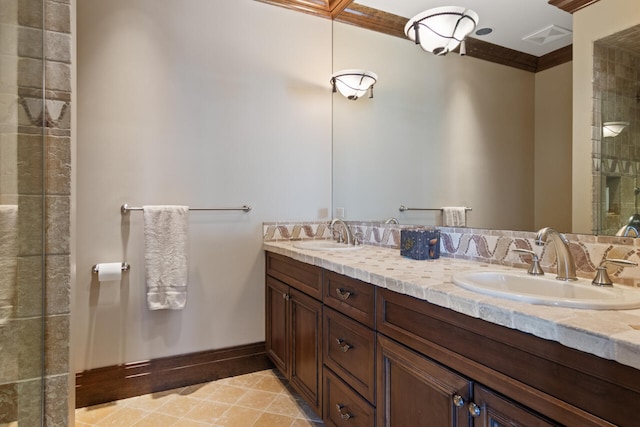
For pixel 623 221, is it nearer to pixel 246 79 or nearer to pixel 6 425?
pixel 6 425

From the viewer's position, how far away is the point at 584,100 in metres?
1.13

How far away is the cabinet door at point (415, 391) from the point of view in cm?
87

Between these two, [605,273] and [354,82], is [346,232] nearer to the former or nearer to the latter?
[354,82]

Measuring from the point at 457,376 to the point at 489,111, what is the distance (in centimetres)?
113

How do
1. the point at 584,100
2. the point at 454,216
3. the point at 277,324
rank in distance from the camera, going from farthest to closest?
1. the point at 277,324
2. the point at 454,216
3. the point at 584,100

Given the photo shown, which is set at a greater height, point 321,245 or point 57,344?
point 321,245

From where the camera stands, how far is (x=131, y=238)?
196 cm

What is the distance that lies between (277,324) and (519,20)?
1928mm

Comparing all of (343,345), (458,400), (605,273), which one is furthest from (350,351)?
(605,273)

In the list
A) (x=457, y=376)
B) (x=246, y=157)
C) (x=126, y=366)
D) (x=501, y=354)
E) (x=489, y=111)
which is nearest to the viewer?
(x=501, y=354)

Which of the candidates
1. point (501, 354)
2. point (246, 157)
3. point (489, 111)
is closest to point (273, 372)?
point (246, 157)

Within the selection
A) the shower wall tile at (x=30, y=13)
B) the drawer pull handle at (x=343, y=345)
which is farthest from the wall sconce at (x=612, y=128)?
the shower wall tile at (x=30, y=13)

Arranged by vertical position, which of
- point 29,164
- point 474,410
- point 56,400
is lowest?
point 56,400

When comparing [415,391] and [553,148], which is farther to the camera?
[553,148]
